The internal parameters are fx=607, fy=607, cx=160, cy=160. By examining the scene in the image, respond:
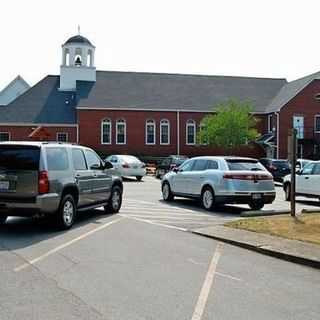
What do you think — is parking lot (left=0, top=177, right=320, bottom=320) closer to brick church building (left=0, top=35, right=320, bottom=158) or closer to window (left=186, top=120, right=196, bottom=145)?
brick church building (left=0, top=35, right=320, bottom=158)

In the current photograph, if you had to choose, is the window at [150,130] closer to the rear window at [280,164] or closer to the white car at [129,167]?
the rear window at [280,164]

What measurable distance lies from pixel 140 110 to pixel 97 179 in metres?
45.4

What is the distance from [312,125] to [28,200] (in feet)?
167

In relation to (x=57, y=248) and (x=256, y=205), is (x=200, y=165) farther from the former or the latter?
(x=57, y=248)

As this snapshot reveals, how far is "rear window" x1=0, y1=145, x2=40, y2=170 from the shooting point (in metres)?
12.9

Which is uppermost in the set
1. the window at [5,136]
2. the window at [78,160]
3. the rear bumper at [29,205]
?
the window at [5,136]

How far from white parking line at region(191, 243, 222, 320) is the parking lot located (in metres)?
0.01

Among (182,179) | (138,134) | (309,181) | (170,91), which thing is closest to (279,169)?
(309,181)

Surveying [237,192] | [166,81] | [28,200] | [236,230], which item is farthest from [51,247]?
[166,81]

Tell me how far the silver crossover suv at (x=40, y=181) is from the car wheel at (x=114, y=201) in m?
2.37

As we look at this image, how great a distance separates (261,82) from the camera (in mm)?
67188

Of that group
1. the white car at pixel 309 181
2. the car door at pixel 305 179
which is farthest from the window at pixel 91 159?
the car door at pixel 305 179

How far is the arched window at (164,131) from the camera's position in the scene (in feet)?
201

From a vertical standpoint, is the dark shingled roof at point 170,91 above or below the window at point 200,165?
above
